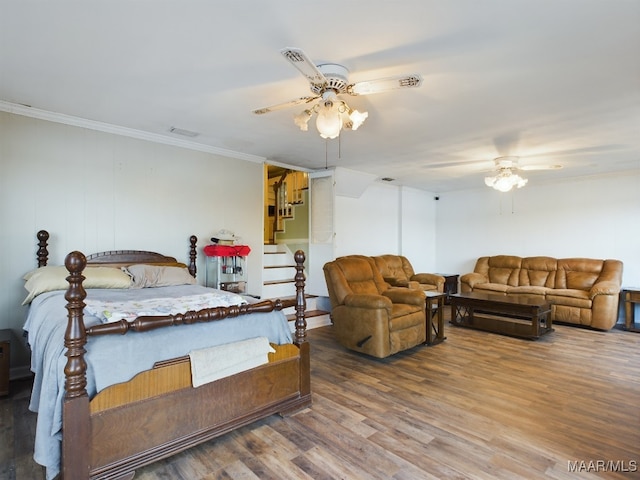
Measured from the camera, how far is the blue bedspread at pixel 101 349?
66.5 inches

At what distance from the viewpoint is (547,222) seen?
6.42 meters

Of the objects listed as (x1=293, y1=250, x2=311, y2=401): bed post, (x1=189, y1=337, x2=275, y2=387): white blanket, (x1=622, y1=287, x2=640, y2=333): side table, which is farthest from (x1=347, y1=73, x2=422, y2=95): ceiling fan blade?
(x1=622, y1=287, x2=640, y2=333): side table

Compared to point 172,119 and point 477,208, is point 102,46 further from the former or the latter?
point 477,208

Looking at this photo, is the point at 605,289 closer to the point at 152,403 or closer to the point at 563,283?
the point at 563,283

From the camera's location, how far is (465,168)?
215 inches

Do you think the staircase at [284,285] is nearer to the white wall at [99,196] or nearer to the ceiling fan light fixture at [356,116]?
the white wall at [99,196]

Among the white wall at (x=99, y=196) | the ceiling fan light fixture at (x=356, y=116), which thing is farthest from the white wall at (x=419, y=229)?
the ceiling fan light fixture at (x=356, y=116)

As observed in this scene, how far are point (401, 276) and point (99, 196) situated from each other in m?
4.46

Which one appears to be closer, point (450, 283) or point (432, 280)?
point (432, 280)

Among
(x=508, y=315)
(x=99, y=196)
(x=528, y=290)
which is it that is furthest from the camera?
(x=528, y=290)

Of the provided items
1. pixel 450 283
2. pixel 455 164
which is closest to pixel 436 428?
pixel 455 164

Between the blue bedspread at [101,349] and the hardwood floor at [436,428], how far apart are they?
20.1 inches

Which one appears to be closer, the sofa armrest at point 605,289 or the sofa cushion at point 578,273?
the sofa armrest at point 605,289

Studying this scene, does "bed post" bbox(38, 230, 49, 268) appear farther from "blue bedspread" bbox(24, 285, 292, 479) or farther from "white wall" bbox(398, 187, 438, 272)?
"white wall" bbox(398, 187, 438, 272)
